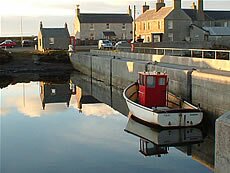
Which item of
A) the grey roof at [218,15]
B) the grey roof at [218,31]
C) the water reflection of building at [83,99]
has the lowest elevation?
the water reflection of building at [83,99]

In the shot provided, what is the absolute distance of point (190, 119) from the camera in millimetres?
18328

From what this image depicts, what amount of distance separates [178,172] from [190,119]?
4.65 metres

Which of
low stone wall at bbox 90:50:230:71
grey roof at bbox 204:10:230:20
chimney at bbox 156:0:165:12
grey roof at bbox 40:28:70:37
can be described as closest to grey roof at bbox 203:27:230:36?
chimney at bbox 156:0:165:12

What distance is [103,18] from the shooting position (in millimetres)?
90750

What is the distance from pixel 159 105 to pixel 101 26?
232ft

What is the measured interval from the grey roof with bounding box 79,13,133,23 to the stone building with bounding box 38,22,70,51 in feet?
73.0

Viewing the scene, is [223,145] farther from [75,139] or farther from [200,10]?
[200,10]

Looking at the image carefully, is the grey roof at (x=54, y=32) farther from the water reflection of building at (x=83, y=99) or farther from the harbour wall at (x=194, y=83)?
the water reflection of building at (x=83, y=99)

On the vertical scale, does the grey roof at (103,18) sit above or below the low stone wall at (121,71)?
above

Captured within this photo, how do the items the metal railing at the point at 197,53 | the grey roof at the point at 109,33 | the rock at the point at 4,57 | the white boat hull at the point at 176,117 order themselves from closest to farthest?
the white boat hull at the point at 176,117 < the metal railing at the point at 197,53 < the rock at the point at 4,57 < the grey roof at the point at 109,33

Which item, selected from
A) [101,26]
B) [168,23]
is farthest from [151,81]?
[101,26]

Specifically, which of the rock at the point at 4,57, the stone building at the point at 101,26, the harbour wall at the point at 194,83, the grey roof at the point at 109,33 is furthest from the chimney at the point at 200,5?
the harbour wall at the point at 194,83

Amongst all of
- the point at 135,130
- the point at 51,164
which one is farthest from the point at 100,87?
the point at 51,164

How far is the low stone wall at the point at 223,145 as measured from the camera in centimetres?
995
